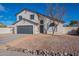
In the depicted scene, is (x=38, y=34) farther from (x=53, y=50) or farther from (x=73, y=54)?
(x=73, y=54)

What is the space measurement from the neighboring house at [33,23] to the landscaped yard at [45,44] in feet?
1.34

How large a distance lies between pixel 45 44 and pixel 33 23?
149cm

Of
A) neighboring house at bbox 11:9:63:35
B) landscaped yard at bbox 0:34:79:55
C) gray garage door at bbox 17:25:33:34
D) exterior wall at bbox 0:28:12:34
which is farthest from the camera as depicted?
gray garage door at bbox 17:25:33:34

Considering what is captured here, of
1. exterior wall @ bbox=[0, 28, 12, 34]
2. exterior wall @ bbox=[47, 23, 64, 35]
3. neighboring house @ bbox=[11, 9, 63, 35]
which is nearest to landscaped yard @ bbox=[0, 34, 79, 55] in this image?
exterior wall @ bbox=[47, 23, 64, 35]

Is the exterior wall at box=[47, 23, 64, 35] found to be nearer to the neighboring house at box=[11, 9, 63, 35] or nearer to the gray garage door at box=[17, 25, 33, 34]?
the neighboring house at box=[11, 9, 63, 35]

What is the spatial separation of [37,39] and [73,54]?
2.35 metres

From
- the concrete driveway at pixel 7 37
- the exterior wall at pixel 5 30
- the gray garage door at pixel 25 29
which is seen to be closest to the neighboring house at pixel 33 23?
the gray garage door at pixel 25 29

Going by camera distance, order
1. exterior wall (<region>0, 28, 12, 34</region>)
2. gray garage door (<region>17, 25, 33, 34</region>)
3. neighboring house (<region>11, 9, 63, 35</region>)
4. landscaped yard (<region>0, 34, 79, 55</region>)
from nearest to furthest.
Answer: landscaped yard (<region>0, 34, 79, 55</region>), neighboring house (<region>11, 9, 63, 35</region>), exterior wall (<region>0, 28, 12, 34</region>), gray garage door (<region>17, 25, 33, 34</region>)

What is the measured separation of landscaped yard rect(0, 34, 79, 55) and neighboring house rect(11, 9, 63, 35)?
41 cm

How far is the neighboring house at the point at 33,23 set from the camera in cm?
1466

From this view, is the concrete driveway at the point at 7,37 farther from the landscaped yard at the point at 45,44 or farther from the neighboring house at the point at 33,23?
the neighboring house at the point at 33,23

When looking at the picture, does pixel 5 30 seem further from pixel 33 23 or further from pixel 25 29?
pixel 33 23

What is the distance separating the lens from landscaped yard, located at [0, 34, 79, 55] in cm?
1431

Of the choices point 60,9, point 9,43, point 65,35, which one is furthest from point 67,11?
point 9,43
